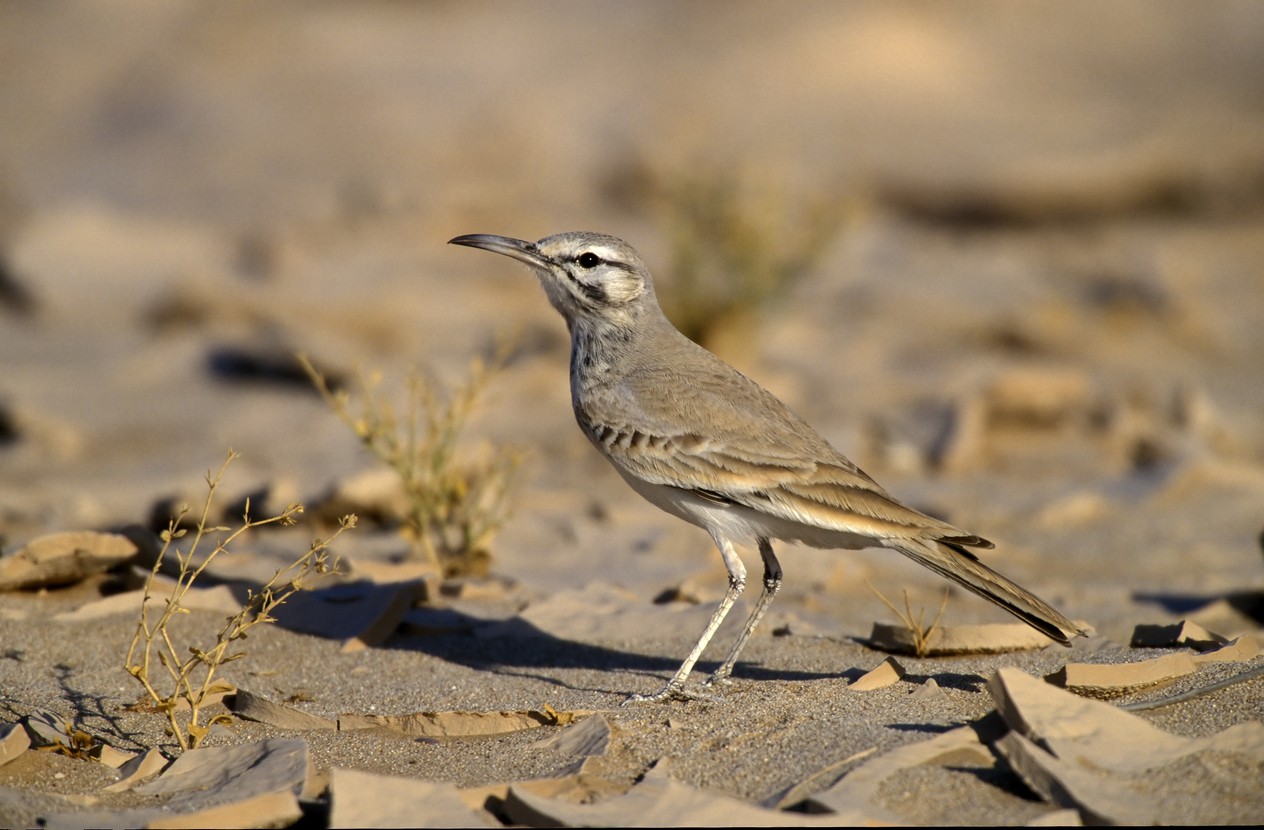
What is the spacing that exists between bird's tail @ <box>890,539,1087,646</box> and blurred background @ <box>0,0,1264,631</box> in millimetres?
2371

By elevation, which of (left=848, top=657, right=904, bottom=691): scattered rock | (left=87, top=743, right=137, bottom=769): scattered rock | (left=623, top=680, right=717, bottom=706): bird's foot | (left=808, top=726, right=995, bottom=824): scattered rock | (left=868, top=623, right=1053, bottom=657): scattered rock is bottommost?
(left=87, top=743, right=137, bottom=769): scattered rock

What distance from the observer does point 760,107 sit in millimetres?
17781

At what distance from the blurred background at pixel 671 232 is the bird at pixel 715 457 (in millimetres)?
1767

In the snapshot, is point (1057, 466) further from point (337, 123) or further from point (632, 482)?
point (337, 123)

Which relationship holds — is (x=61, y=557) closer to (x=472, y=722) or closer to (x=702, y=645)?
(x=472, y=722)

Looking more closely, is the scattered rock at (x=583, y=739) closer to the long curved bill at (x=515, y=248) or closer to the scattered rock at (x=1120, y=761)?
the scattered rock at (x=1120, y=761)

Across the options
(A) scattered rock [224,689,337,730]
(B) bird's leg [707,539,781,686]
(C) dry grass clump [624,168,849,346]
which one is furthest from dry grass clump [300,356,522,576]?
(C) dry grass clump [624,168,849,346]

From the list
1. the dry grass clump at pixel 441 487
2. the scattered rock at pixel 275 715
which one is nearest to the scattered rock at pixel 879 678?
the scattered rock at pixel 275 715

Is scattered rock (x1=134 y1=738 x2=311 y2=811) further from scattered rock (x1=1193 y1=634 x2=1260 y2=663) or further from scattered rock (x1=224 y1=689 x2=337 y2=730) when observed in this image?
scattered rock (x1=1193 y1=634 x2=1260 y2=663)

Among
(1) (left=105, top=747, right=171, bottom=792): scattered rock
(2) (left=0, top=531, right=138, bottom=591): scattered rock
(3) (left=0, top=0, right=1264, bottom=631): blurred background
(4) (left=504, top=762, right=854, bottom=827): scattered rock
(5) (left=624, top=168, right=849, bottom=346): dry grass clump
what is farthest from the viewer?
(5) (left=624, top=168, right=849, bottom=346): dry grass clump

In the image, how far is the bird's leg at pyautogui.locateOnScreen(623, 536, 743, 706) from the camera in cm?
422

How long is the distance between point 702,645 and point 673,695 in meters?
0.26

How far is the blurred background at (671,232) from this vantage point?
28.6ft

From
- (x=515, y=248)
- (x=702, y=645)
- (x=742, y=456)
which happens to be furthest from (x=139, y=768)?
(x=515, y=248)
